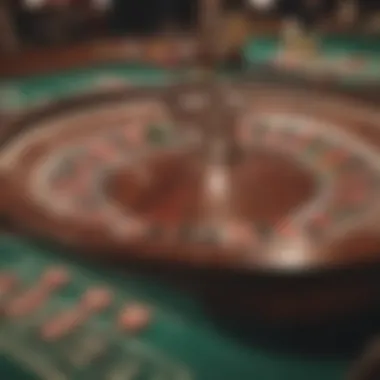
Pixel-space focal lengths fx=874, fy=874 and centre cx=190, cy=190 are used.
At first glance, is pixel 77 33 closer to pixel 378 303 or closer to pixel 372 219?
pixel 372 219

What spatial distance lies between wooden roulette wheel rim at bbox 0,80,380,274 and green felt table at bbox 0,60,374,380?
0.03 meters

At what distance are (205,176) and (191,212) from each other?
12cm

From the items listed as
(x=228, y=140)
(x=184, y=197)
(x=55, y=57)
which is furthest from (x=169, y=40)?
(x=184, y=197)

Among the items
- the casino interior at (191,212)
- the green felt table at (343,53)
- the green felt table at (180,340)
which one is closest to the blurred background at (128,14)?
the green felt table at (343,53)

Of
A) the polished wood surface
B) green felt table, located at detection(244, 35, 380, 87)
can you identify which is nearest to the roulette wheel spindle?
the polished wood surface

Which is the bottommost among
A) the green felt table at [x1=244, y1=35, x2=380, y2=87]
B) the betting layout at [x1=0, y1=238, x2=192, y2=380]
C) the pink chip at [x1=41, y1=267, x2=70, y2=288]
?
the betting layout at [x1=0, y1=238, x2=192, y2=380]

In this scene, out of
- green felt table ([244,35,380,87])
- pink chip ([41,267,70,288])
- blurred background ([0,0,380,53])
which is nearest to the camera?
pink chip ([41,267,70,288])

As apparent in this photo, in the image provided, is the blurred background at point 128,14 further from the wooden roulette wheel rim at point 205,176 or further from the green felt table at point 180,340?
the green felt table at point 180,340

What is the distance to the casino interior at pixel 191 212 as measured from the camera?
0.87 metres

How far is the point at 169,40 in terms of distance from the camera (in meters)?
2.08

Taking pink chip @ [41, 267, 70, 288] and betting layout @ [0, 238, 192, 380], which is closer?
betting layout @ [0, 238, 192, 380]

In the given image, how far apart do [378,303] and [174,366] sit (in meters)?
0.22

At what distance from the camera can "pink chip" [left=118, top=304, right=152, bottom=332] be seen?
90 cm

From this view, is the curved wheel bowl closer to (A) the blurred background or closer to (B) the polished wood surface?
(B) the polished wood surface
